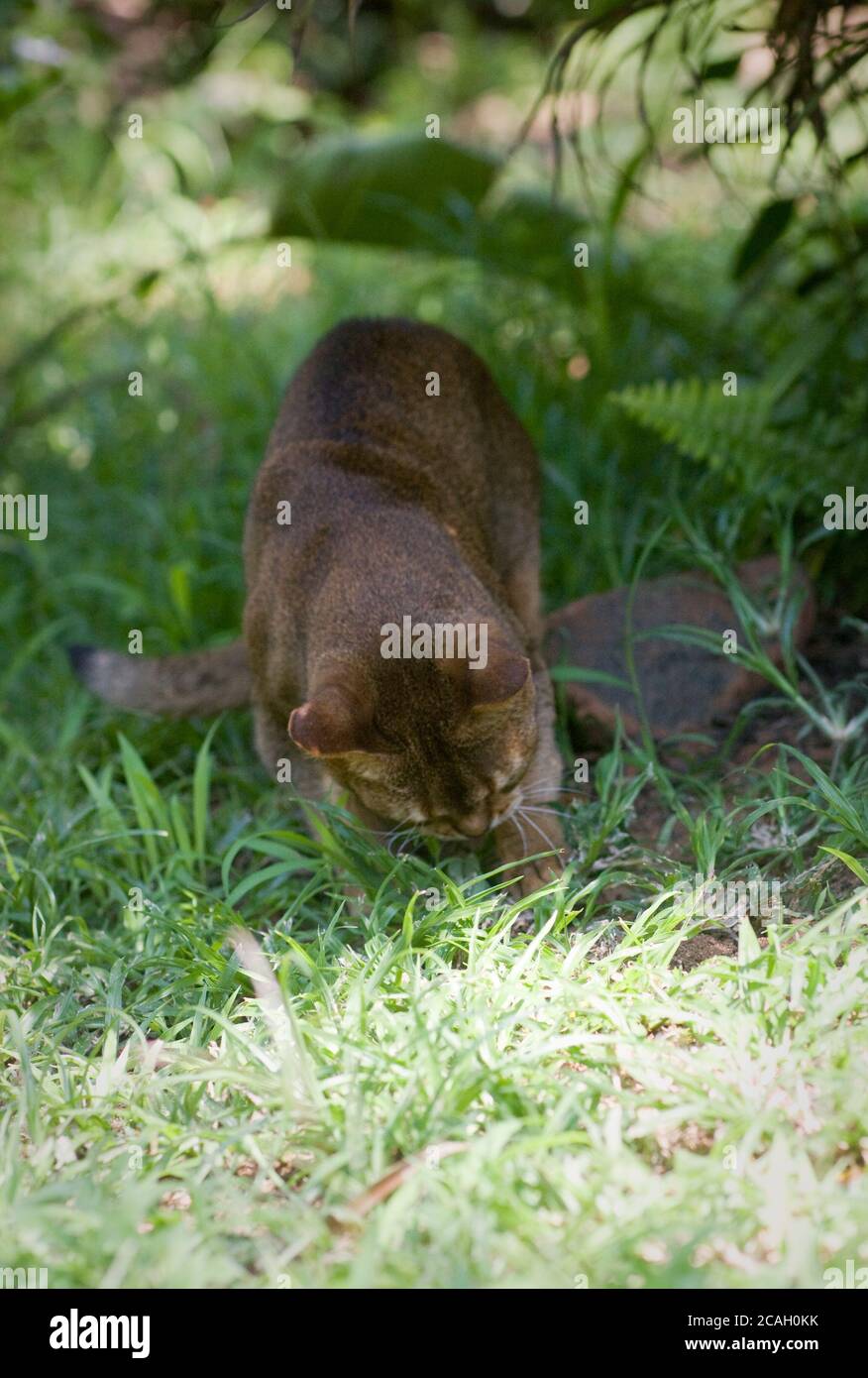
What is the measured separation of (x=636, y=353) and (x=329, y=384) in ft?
6.28

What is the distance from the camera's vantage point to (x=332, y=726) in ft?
10.9

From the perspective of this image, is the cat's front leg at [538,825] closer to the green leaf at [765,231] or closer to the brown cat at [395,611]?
the brown cat at [395,611]

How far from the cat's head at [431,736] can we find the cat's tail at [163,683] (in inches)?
46.3

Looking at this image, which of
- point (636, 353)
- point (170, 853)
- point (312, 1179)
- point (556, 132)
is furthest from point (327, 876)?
point (636, 353)

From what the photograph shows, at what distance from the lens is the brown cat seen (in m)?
3.55

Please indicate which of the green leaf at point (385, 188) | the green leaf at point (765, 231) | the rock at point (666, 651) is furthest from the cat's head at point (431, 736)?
the green leaf at point (385, 188)

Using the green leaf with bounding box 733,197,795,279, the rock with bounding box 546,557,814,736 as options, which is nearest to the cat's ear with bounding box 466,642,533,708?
the rock with bounding box 546,557,814,736

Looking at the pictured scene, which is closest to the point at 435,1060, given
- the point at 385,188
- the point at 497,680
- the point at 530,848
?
the point at 497,680

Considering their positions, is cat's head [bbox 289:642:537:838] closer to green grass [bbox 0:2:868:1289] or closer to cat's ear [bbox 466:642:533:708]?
cat's ear [bbox 466:642:533:708]

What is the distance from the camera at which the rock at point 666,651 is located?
4578 mm

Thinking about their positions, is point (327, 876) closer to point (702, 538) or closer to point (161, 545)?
point (702, 538)

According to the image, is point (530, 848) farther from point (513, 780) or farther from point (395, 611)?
point (395, 611)

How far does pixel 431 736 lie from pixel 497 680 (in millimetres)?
238
